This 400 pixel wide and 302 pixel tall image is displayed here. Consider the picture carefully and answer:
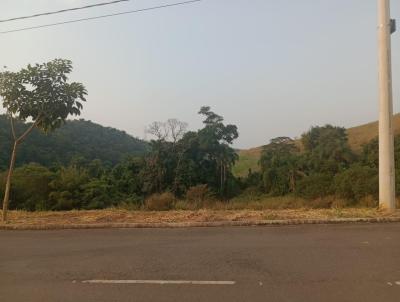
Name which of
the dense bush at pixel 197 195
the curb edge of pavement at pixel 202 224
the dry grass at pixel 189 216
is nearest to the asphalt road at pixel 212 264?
the curb edge of pavement at pixel 202 224

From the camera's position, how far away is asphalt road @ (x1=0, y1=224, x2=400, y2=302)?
193 inches

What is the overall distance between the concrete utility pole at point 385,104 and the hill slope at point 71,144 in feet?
98.2

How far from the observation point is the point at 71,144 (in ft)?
196

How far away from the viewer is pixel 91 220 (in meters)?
11.1

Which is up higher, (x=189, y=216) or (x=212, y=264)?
(x=189, y=216)

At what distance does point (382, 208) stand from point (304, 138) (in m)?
53.2

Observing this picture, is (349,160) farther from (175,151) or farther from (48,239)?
(48,239)

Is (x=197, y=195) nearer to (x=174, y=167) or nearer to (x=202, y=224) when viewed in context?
(x=202, y=224)

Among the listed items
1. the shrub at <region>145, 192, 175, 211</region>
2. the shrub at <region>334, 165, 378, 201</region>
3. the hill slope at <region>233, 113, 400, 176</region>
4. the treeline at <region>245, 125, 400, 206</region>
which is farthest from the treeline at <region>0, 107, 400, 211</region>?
the shrub at <region>145, 192, 175, 211</region>

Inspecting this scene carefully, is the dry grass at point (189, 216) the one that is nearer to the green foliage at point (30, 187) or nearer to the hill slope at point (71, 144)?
the green foliage at point (30, 187)

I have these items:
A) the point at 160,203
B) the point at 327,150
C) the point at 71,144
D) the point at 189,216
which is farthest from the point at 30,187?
the point at 327,150

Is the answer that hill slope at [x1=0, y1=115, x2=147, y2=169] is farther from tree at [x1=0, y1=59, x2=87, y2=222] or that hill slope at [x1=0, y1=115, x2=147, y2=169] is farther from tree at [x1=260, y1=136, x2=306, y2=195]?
tree at [x1=0, y1=59, x2=87, y2=222]

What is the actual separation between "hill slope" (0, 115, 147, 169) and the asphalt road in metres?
29.4

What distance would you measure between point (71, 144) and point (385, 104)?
53.6 metres
